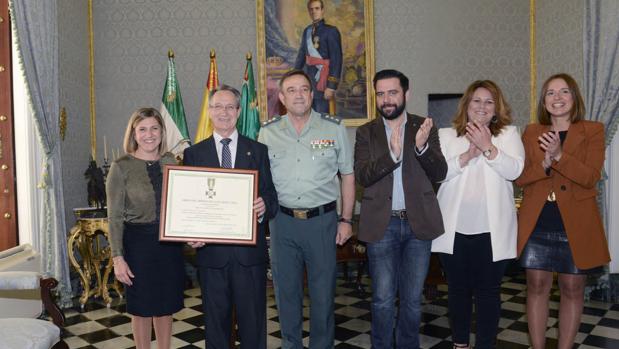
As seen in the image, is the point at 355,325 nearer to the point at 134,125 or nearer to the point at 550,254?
the point at 550,254

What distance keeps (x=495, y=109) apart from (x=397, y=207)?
0.77m

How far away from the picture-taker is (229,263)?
2.55 metres

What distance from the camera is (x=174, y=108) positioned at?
5.53 meters

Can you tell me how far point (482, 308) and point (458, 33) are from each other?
4.21 m

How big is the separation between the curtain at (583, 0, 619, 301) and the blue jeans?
2637 millimetres

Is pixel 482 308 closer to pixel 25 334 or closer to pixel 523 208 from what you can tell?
pixel 523 208

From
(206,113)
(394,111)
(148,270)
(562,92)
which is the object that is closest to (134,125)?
(148,270)

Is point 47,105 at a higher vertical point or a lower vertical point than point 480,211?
higher

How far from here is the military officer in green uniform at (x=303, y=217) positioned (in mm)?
2791

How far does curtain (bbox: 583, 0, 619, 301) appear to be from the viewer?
443 cm

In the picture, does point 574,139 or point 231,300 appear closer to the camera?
point 231,300

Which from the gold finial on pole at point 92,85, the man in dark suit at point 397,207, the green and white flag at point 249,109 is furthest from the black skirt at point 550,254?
the gold finial on pole at point 92,85

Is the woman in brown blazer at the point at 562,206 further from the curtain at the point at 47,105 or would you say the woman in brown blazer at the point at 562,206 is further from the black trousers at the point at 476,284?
the curtain at the point at 47,105

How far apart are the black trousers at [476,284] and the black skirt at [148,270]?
5.16 feet
